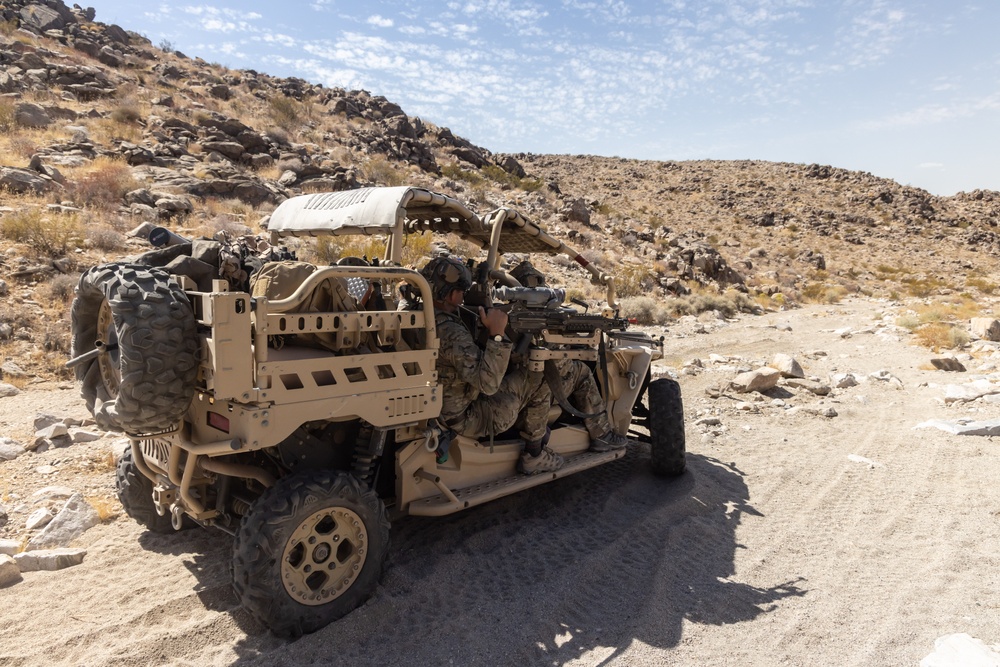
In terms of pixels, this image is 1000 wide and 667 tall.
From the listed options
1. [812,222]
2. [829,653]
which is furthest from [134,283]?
[812,222]

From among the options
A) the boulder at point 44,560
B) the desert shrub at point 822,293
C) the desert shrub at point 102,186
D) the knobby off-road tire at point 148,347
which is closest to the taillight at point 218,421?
the knobby off-road tire at point 148,347

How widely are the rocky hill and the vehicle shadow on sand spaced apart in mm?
6484

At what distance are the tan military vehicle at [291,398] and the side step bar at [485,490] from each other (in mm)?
22

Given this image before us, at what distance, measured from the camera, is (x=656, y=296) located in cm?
1984

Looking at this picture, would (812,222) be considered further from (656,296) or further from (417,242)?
(417,242)

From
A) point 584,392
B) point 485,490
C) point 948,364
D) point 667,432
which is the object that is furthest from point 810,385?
point 485,490

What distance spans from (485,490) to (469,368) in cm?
94

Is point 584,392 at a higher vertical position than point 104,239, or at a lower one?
lower

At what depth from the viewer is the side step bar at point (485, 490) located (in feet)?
13.4

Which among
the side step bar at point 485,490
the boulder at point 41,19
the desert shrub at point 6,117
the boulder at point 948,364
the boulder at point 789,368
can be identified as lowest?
the side step bar at point 485,490

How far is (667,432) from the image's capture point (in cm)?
578

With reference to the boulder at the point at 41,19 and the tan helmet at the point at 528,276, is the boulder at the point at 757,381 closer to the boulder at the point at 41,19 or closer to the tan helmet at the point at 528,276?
the tan helmet at the point at 528,276

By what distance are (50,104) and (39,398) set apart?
694 inches

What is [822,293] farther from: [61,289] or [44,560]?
[44,560]
